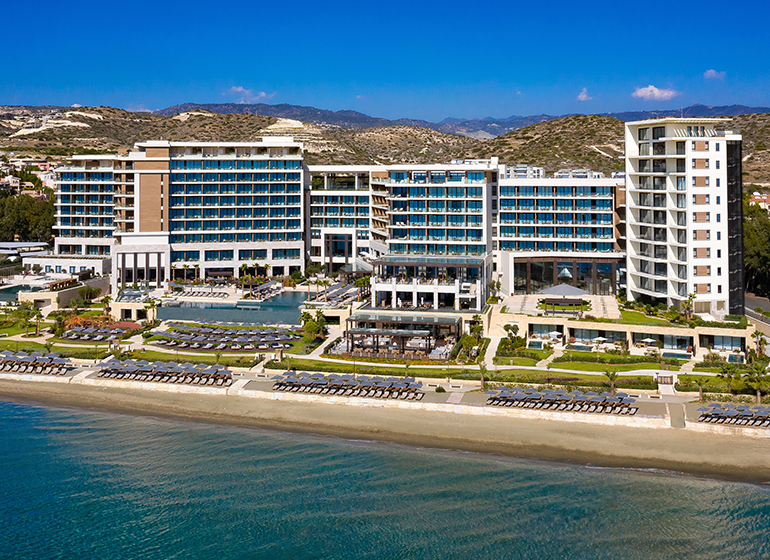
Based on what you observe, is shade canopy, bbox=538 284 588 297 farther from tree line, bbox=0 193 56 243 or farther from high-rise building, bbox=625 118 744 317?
tree line, bbox=0 193 56 243

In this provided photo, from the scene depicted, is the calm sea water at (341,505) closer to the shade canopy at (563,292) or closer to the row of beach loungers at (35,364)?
the row of beach loungers at (35,364)

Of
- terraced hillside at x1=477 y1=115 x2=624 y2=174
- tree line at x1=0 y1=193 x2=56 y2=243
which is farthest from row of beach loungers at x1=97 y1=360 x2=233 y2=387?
terraced hillside at x1=477 y1=115 x2=624 y2=174

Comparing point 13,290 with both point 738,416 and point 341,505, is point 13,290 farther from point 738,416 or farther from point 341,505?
point 738,416

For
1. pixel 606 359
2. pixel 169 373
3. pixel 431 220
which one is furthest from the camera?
pixel 431 220

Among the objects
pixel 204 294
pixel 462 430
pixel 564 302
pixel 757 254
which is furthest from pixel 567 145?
pixel 462 430

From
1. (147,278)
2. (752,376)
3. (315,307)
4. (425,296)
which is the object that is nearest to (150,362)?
(315,307)

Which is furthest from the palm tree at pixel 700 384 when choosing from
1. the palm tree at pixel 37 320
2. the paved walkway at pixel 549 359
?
the palm tree at pixel 37 320

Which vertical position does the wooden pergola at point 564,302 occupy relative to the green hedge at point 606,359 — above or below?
above
